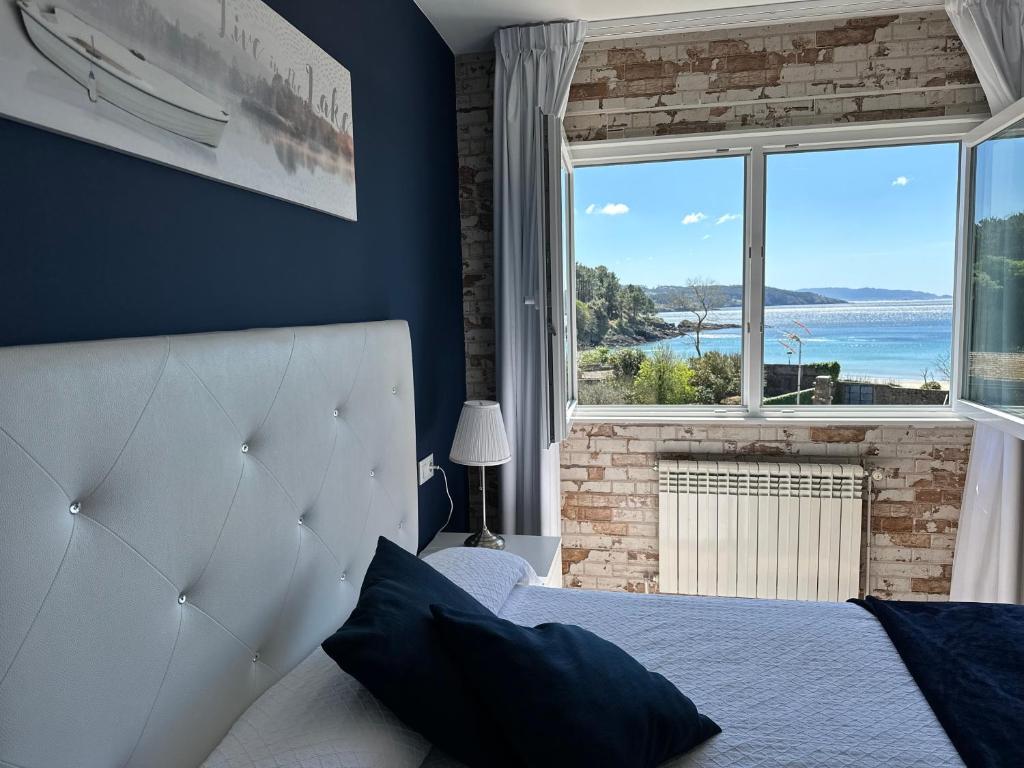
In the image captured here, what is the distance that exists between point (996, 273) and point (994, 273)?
0.01 meters

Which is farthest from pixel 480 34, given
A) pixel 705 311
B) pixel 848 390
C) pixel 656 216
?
pixel 848 390

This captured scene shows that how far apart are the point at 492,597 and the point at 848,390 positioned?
2.16 m

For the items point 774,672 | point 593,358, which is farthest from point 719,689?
point 593,358

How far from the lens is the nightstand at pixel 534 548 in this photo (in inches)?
97.4

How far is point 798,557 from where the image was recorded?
9.89 feet

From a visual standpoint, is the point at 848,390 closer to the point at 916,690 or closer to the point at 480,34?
the point at 916,690

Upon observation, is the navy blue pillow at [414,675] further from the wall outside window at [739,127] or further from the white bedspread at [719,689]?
the wall outside window at [739,127]

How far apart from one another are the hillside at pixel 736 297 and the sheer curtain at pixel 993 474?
0.85 meters

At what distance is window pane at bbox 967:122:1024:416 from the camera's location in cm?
250

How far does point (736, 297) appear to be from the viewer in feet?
10.3

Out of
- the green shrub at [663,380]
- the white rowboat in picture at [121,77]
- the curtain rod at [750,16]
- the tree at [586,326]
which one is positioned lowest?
the green shrub at [663,380]

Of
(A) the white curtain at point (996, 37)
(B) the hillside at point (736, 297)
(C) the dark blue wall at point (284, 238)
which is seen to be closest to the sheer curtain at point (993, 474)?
(A) the white curtain at point (996, 37)

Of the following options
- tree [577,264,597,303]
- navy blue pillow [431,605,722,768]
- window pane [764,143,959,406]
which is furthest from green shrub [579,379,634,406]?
navy blue pillow [431,605,722,768]

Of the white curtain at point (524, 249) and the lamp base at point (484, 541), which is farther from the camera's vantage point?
the white curtain at point (524, 249)
